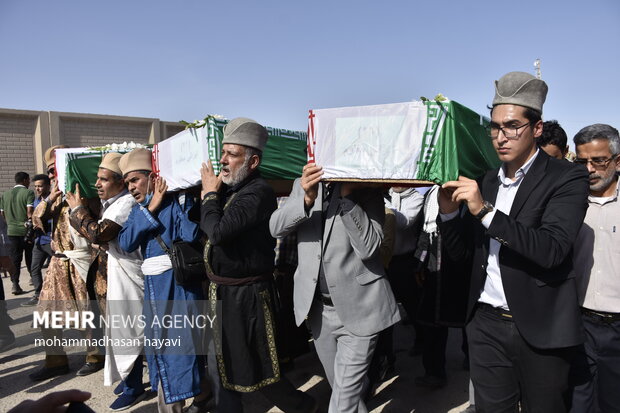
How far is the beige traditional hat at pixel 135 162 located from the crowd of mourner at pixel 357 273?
17mm

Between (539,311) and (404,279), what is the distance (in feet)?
6.79

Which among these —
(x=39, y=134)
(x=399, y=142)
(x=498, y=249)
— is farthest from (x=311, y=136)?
(x=39, y=134)

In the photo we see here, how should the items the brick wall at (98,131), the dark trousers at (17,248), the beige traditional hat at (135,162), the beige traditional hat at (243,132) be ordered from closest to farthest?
the beige traditional hat at (243,132) → the beige traditional hat at (135,162) → the dark trousers at (17,248) → the brick wall at (98,131)

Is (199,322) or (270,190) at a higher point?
(270,190)

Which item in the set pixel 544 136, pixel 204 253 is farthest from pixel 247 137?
pixel 544 136

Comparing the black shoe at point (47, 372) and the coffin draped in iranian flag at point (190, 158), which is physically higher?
the coffin draped in iranian flag at point (190, 158)

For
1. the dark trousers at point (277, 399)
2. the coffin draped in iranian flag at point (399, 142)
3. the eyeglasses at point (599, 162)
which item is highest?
the coffin draped in iranian flag at point (399, 142)

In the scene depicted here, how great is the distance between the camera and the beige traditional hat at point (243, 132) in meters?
2.59

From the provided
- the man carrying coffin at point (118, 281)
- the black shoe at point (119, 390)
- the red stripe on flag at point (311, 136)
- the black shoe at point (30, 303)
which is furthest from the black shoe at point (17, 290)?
the red stripe on flag at point (311, 136)

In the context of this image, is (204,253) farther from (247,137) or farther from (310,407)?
(310,407)

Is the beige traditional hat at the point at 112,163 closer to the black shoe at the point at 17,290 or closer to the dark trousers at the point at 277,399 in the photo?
the dark trousers at the point at 277,399

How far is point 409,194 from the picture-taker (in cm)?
368

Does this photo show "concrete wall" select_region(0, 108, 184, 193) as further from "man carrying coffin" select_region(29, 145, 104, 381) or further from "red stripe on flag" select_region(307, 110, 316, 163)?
"red stripe on flag" select_region(307, 110, 316, 163)

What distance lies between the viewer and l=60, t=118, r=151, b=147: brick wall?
12953 millimetres
